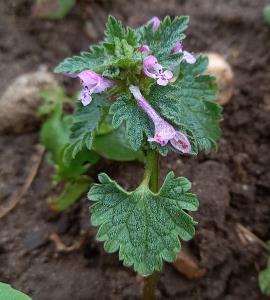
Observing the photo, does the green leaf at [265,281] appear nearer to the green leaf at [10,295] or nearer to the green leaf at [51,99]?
the green leaf at [10,295]

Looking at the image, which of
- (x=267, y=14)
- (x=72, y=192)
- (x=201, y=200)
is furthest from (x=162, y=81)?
(x=267, y=14)

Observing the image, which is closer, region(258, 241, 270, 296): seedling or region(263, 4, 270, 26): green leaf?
region(258, 241, 270, 296): seedling

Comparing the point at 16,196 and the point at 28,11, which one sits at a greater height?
the point at 28,11

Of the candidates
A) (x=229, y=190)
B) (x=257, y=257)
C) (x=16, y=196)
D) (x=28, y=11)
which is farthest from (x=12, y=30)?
(x=257, y=257)

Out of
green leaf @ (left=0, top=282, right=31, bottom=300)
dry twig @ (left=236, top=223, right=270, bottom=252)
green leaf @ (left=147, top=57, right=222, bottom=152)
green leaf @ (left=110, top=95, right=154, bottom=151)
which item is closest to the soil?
dry twig @ (left=236, top=223, right=270, bottom=252)

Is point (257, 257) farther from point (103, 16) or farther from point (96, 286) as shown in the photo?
point (103, 16)

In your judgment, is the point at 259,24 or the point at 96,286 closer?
the point at 96,286

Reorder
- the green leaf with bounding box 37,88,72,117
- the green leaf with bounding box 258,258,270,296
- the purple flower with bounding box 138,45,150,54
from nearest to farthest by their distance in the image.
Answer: the purple flower with bounding box 138,45,150,54, the green leaf with bounding box 258,258,270,296, the green leaf with bounding box 37,88,72,117

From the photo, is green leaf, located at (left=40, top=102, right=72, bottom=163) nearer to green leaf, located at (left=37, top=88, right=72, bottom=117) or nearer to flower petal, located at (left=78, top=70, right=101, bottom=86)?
green leaf, located at (left=37, top=88, right=72, bottom=117)

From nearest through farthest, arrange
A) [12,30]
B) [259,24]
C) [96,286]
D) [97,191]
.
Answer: [97,191] < [96,286] < [259,24] < [12,30]
